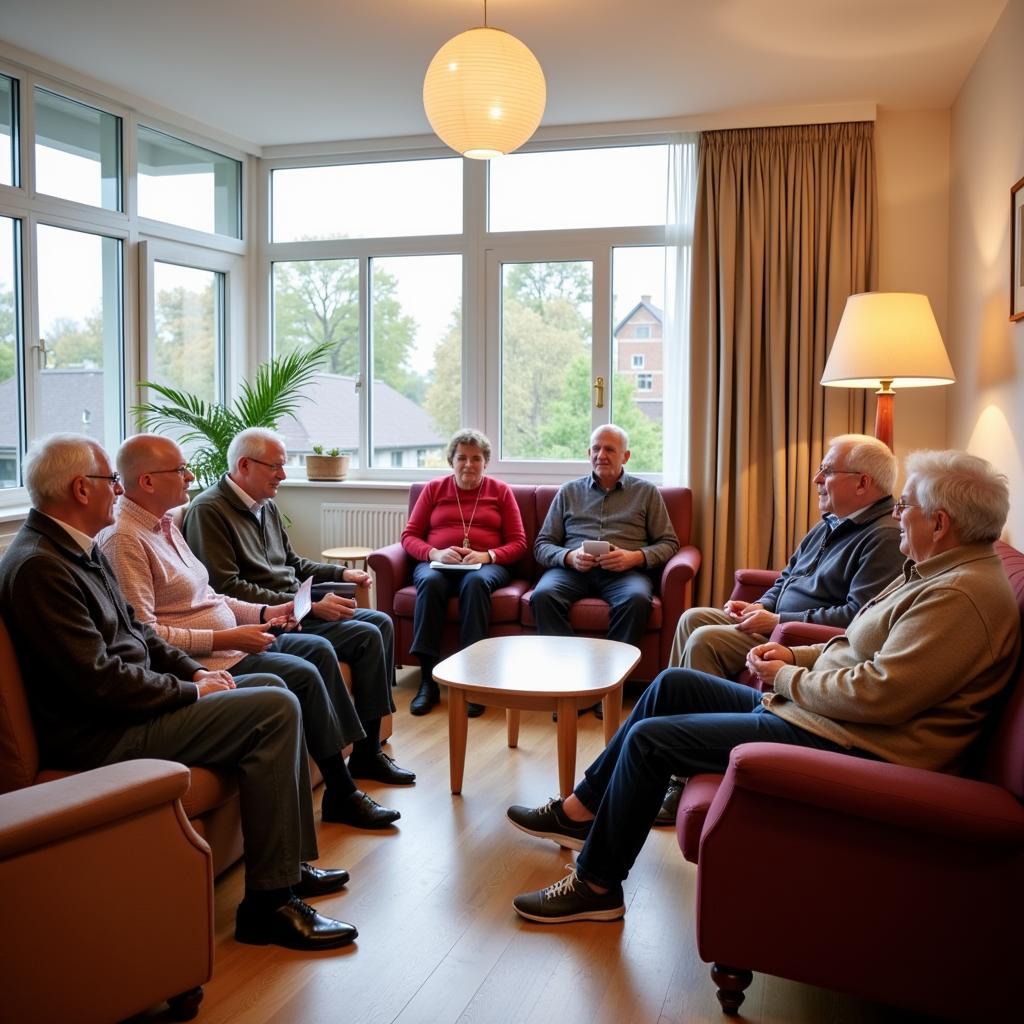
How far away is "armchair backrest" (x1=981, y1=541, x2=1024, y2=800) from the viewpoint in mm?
1776

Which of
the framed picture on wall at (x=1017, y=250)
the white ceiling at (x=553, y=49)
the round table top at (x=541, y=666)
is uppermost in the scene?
the white ceiling at (x=553, y=49)

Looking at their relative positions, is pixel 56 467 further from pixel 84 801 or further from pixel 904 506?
pixel 904 506

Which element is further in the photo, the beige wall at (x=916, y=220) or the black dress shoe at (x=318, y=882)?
the beige wall at (x=916, y=220)

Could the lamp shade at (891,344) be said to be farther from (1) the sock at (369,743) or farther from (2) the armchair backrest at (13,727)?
(2) the armchair backrest at (13,727)

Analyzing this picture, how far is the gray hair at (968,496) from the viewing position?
1.99m

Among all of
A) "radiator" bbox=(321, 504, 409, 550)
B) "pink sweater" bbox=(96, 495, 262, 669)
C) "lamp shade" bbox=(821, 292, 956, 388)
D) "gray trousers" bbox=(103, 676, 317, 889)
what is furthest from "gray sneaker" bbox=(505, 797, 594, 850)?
"radiator" bbox=(321, 504, 409, 550)

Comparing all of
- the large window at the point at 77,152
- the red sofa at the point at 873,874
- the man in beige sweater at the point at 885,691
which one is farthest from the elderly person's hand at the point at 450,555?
the red sofa at the point at 873,874

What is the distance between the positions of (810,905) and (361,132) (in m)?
4.67

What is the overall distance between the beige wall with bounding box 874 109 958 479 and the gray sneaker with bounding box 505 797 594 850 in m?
2.94

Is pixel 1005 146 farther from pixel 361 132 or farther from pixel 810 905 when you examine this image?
pixel 361 132

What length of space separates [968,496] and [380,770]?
6.81ft

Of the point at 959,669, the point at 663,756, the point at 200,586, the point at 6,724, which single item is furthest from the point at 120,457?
the point at 959,669

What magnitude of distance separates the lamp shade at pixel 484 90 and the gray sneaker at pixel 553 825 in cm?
207

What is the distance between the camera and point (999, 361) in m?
3.56
